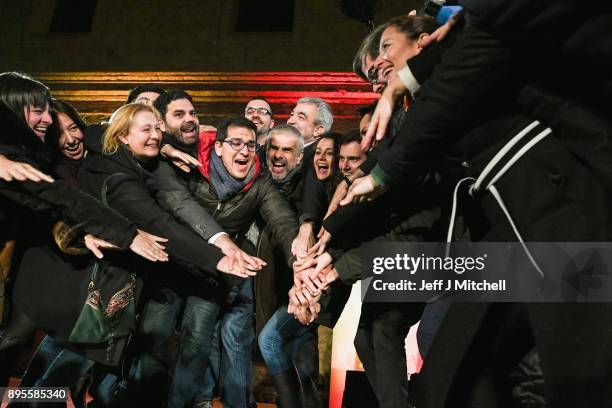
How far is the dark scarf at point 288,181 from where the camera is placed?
3.99m

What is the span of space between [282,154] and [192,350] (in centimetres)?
154

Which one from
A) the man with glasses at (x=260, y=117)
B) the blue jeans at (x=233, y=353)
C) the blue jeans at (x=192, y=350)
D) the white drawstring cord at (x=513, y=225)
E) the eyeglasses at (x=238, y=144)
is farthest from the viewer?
the man with glasses at (x=260, y=117)

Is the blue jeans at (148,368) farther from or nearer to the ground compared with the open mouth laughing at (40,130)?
nearer to the ground

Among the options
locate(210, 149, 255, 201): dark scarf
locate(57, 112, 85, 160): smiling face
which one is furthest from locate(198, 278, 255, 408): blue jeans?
locate(57, 112, 85, 160): smiling face

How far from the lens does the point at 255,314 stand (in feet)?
11.8

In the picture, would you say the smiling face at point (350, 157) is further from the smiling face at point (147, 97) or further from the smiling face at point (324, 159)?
the smiling face at point (147, 97)

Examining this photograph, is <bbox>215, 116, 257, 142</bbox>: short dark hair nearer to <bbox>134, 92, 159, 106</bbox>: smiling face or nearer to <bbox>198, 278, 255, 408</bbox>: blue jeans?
<bbox>198, 278, 255, 408</bbox>: blue jeans

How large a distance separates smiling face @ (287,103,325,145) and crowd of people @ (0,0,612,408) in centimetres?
75

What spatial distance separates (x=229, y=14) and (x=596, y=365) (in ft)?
35.3

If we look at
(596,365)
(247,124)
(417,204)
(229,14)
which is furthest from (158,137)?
(229,14)

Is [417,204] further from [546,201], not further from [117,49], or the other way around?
[117,49]

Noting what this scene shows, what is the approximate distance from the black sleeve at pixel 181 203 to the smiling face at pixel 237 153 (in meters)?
0.31

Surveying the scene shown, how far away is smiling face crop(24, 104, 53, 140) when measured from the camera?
133 inches

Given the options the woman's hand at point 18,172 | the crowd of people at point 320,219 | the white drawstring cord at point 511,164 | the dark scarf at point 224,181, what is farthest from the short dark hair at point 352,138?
the white drawstring cord at point 511,164
